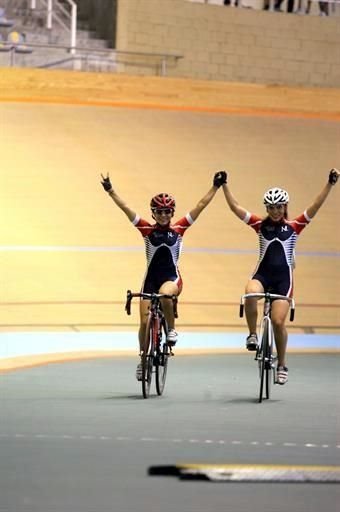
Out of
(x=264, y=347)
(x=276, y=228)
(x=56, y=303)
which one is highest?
(x=276, y=228)

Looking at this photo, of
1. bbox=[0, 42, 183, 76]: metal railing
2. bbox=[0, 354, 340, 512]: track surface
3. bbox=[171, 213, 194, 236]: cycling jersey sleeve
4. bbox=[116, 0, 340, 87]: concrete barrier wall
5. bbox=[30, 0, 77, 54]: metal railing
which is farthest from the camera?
bbox=[116, 0, 340, 87]: concrete barrier wall

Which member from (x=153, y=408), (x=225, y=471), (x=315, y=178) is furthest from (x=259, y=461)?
(x=315, y=178)

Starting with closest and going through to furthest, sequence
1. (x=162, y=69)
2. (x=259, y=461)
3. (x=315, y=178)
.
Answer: (x=259, y=461) < (x=315, y=178) < (x=162, y=69)

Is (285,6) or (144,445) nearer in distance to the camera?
(144,445)

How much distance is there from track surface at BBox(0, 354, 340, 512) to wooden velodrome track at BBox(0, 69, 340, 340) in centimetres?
241

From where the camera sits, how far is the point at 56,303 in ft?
40.1

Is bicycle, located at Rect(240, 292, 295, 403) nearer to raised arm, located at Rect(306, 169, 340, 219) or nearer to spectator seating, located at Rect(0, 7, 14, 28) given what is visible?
raised arm, located at Rect(306, 169, 340, 219)

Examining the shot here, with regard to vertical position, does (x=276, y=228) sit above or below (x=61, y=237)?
above

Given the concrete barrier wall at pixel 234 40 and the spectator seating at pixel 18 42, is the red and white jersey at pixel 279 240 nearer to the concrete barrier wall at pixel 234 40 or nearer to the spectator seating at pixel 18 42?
the spectator seating at pixel 18 42

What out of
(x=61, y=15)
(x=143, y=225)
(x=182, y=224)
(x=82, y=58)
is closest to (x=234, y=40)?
(x=61, y=15)

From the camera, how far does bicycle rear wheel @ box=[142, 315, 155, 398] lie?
7.80 metres

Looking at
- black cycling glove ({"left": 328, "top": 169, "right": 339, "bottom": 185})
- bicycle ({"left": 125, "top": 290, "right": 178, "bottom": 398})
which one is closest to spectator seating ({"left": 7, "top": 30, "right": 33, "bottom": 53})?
black cycling glove ({"left": 328, "top": 169, "right": 339, "bottom": 185})

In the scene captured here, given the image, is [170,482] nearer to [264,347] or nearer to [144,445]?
[144,445]

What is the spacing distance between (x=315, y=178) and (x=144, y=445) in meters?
9.98
